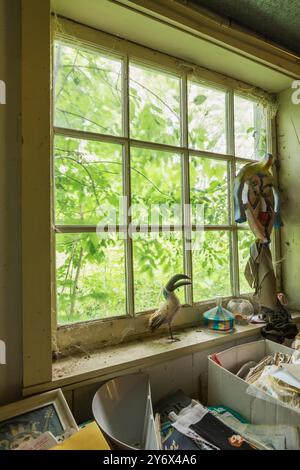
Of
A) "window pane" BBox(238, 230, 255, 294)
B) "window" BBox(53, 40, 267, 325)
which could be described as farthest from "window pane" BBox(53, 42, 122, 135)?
"window pane" BBox(238, 230, 255, 294)

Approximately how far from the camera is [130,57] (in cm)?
101

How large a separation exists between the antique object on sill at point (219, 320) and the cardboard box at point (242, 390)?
10cm

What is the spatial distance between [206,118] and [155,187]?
0.43m

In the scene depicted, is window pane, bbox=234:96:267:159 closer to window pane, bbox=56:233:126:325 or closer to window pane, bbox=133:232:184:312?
window pane, bbox=133:232:184:312

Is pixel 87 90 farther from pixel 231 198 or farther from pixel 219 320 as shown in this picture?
pixel 219 320

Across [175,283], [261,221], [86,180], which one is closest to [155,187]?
[86,180]

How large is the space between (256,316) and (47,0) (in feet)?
4.36

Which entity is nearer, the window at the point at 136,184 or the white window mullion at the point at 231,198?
the window at the point at 136,184

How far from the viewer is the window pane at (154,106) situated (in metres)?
1.04

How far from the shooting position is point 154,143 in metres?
1.06

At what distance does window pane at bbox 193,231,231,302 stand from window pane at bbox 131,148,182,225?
0.58 feet

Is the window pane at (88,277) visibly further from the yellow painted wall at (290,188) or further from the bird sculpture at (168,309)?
the yellow painted wall at (290,188)

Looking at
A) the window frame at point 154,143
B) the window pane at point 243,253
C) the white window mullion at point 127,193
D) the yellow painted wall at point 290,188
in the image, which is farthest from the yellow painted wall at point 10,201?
the yellow painted wall at point 290,188

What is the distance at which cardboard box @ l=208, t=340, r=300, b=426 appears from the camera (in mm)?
675
